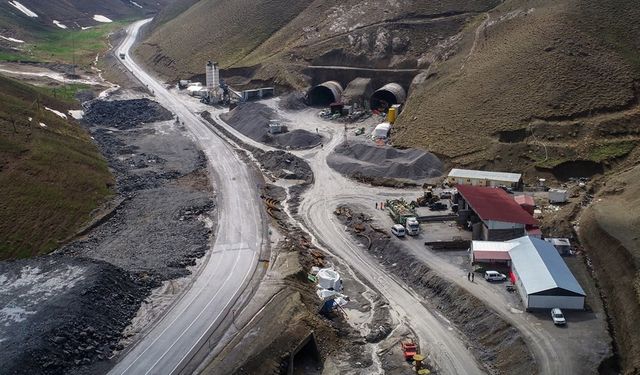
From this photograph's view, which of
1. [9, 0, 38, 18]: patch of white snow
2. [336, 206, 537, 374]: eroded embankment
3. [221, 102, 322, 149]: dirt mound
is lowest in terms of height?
[336, 206, 537, 374]: eroded embankment

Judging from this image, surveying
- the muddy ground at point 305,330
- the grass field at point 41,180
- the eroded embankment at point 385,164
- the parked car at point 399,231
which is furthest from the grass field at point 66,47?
the muddy ground at point 305,330

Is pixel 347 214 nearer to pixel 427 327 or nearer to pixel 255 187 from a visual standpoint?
pixel 255 187

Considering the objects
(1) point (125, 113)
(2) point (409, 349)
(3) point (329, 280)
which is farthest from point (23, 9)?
(2) point (409, 349)

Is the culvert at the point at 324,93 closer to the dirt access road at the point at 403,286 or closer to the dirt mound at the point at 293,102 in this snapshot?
the dirt mound at the point at 293,102

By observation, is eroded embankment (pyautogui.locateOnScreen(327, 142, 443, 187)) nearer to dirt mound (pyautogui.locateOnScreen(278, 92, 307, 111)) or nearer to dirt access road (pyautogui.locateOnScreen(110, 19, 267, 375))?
dirt access road (pyautogui.locateOnScreen(110, 19, 267, 375))

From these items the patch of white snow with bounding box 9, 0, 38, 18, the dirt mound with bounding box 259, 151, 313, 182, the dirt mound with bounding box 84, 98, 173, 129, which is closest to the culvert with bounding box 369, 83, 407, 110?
the dirt mound with bounding box 259, 151, 313, 182

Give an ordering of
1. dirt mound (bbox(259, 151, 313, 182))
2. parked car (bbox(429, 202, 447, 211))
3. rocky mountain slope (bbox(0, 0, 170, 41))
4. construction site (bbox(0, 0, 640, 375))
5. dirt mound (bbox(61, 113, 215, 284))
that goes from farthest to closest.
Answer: rocky mountain slope (bbox(0, 0, 170, 41)), dirt mound (bbox(259, 151, 313, 182)), parked car (bbox(429, 202, 447, 211)), dirt mound (bbox(61, 113, 215, 284)), construction site (bbox(0, 0, 640, 375))

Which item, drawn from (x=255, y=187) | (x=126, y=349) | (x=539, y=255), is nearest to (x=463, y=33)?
(x=255, y=187)
